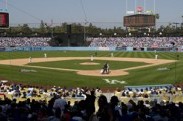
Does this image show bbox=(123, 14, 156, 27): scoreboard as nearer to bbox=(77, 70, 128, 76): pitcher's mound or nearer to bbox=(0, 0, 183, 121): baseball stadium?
bbox=(0, 0, 183, 121): baseball stadium

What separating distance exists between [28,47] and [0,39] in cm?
1078

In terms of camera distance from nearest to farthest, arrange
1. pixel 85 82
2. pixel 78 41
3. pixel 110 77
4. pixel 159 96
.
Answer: pixel 159 96
pixel 85 82
pixel 110 77
pixel 78 41

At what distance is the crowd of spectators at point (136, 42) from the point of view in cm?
10994

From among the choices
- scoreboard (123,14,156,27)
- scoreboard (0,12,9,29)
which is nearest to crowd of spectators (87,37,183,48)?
scoreboard (123,14,156,27)

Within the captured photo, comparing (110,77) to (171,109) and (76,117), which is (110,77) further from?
(76,117)

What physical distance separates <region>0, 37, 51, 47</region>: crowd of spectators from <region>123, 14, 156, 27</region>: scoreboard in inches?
1069

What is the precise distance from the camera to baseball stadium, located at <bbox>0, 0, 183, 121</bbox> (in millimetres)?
14141

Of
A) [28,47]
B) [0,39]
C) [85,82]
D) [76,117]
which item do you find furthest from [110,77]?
[0,39]

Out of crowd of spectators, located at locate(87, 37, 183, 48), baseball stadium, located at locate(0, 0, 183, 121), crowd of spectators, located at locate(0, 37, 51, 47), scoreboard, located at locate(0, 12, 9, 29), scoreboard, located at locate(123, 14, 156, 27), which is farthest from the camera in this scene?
crowd of spectators, located at locate(87, 37, 183, 48)

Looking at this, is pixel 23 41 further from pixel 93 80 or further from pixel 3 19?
pixel 93 80

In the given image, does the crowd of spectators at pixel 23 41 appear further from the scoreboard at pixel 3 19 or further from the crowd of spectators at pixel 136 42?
the scoreboard at pixel 3 19

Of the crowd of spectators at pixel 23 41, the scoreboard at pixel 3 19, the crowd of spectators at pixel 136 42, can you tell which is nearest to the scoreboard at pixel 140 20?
the crowd of spectators at pixel 136 42

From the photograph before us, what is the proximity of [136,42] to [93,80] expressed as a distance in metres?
75.2

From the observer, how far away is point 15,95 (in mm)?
27984
